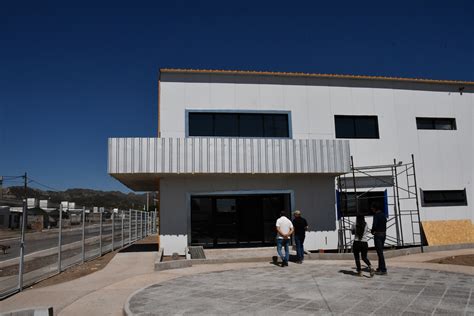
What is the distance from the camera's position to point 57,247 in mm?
12039

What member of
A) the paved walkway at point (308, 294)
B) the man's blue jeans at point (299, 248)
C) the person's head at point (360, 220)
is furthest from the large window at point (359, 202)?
the person's head at point (360, 220)

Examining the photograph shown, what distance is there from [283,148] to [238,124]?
108 inches

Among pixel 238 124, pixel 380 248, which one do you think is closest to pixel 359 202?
pixel 238 124

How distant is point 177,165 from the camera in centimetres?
1416

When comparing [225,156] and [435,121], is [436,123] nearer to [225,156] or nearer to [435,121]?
[435,121]

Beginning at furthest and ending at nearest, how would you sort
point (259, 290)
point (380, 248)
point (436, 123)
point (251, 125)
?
point (436, 123) → point (251, 125) → point (380, 248) → point (259, 290)

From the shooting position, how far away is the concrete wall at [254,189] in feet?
51.0

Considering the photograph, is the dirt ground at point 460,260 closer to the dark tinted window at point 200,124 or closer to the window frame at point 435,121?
the window frame at point 435,121

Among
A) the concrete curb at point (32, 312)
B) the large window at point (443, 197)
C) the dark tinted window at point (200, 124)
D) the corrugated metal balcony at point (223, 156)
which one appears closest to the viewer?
the concrete curb at point (32, 312)

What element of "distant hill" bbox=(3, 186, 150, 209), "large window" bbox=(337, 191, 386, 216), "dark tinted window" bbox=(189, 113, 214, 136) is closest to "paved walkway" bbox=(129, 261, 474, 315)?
"large window" bbox=(337, 191, 386, 216)

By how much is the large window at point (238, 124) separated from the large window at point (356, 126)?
2567 mm

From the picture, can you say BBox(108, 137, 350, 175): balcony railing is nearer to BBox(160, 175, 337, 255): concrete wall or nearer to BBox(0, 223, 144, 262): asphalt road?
BBox(160, 175, 337, 255): concrete wall

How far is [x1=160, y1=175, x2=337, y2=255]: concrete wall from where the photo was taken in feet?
51.0

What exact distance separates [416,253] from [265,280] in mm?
8709
